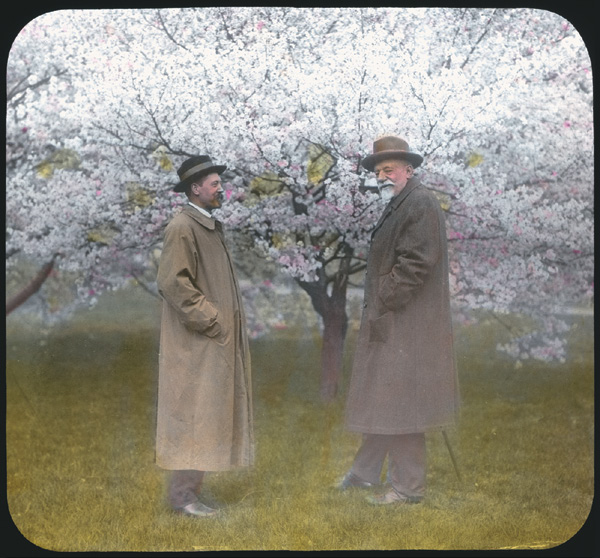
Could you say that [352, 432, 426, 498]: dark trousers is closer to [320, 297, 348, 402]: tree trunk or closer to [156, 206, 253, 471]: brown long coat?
[320, 297, 348, 402]: tree trunk

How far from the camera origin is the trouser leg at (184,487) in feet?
20.8

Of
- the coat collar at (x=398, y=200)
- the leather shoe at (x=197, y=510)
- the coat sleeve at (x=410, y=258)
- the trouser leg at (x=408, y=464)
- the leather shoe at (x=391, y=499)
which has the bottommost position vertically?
the leather shoe at (x=197, y=510)

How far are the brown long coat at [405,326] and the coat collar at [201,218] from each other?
0.84 m

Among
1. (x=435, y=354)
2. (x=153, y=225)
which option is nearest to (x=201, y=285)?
(x=153, y=225)

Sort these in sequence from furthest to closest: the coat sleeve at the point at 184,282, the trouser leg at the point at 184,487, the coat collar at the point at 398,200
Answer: the trouser leg at the point at 184,487 → the coat collar at the point at 398,200 → the coat sleeve at the point at 184,282

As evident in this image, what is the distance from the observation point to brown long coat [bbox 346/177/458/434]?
6.21 metres

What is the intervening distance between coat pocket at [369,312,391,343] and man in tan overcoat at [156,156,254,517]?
664mm

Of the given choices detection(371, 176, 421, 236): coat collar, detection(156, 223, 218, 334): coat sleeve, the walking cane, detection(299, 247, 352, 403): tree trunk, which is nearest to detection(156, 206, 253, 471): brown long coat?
detection(156, 223, 218, 334): coat sleeve

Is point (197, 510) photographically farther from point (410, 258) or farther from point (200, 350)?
point (410, 258)

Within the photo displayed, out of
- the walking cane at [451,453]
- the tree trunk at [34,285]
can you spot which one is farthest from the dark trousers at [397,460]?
the tree trunk at [34,285]

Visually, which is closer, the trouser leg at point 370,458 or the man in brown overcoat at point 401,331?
the man in brown overcoat at point 401,331

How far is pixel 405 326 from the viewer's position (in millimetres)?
6223

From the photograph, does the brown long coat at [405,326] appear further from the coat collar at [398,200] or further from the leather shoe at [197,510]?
the leather shoe at [197,510]

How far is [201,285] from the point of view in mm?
6160
